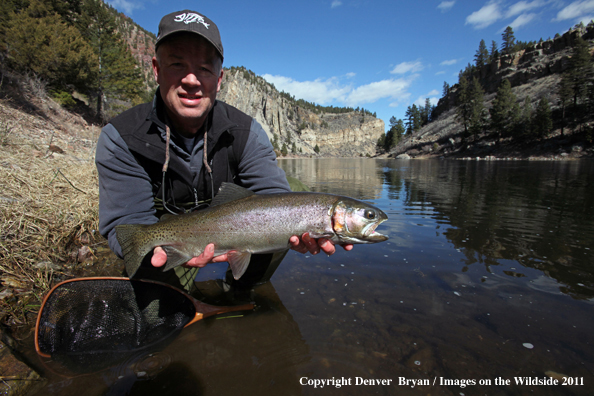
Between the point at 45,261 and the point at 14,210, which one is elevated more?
the point at 14,210

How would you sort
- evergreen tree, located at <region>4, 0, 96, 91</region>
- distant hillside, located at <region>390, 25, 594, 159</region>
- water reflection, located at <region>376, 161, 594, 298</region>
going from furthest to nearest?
distant hillside, located at <region>390, 25, 594, 159</region> < evergreen tree, located at <region>4, 0, 96, 91</region> < water reflection, located at <region>376, 161, 594, 298</region>

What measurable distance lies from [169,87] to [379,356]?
384 cm

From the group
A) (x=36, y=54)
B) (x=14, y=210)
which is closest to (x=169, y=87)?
(x=14, y=210)

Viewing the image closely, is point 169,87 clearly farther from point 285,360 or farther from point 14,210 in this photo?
point 14,210

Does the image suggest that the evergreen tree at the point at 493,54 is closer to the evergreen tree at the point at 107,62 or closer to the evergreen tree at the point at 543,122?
the evergreen tree at the point at 543,122

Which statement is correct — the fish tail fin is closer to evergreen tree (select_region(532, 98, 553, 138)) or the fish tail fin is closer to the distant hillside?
the distant hillside

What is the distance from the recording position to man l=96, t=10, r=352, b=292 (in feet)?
9.87

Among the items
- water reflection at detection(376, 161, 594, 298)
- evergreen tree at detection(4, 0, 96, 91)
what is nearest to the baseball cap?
water reflection at detection(376, 161, 594, 298)

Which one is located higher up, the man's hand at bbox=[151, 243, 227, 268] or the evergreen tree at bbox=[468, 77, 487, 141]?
the evergreen tree at bbox=[468, 77, 487, 141]

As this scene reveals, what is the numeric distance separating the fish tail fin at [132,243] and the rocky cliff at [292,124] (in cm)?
12632

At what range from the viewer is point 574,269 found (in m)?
5.41

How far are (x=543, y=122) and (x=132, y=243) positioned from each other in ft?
242

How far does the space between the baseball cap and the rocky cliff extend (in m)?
126

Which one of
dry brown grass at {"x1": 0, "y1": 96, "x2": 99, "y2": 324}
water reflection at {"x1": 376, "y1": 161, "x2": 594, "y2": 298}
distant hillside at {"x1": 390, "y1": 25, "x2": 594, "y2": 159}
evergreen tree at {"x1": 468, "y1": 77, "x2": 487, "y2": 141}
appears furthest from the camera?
evergreen tree at {"x1": 468, "y1": 77, "x2": 487, "y2": 141}
